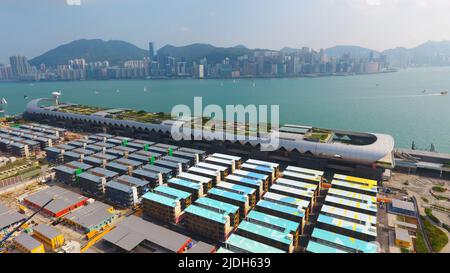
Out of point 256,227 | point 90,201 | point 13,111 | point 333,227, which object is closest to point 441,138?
point 333,227

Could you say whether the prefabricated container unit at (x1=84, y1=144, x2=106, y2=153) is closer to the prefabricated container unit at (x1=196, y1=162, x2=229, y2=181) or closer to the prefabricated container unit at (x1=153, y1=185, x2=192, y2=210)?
the prefabricated container unit at (x1=196, y1=162, x2=229, y2=181)

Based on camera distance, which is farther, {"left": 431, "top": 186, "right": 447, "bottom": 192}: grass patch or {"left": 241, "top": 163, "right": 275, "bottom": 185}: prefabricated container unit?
{"left": 241, "top": 163, "right": 275, "bottom": 185}: prefabricated container unit

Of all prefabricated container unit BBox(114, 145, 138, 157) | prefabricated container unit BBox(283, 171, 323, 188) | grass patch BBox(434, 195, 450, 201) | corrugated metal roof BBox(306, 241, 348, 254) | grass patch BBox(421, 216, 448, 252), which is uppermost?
prefabricated container unit BBox(114, 145, 138, 157)

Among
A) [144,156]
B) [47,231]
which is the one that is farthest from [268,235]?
[144,156]

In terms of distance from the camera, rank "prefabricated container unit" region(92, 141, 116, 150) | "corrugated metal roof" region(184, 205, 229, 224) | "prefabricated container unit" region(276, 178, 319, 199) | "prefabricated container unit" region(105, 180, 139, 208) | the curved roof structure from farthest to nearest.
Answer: "prefabricated container unit" region(92, 141, 116, 150) < the curved roof structure < "prefabricated container unit" region(105, 180, 139, 208) < "prefabricated container unit" region(276, 178, 319, 199) < "corrugated metal roof" region(184, 205, 229, 224)

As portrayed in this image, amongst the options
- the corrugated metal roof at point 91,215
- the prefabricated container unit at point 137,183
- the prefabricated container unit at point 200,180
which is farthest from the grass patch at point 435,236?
the corrugated metal roof at point 91,215

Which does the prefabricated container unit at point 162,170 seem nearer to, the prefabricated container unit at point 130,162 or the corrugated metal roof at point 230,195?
the prefabricated container unit at point 130,162

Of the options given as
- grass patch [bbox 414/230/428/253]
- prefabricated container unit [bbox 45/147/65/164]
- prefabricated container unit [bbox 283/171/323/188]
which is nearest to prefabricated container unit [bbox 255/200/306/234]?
prefabricated container unit [bbox 283/171/323/188]
